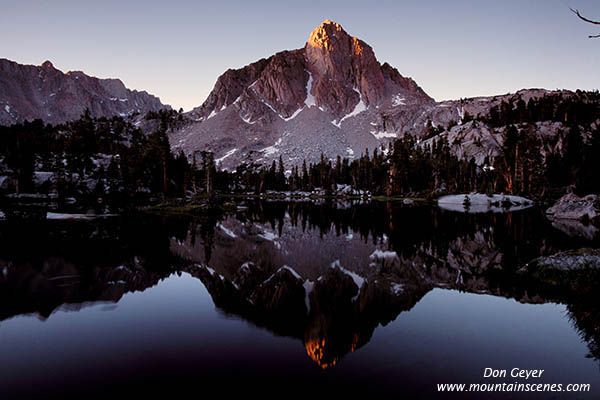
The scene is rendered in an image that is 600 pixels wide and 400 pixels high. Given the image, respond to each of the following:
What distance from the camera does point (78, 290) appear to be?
44.9 ft

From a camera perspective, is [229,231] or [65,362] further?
[229,231]

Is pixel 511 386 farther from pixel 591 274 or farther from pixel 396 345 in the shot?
pixel 591 274

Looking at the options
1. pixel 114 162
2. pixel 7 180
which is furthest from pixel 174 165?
pixel 7 180

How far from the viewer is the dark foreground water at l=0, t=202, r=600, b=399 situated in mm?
7328

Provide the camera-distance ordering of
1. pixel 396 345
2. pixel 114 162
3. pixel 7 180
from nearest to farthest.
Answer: pixel 396 345
pixel 7 180
pixel 114 162

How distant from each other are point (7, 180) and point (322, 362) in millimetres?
94183

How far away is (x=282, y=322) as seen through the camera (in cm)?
1062

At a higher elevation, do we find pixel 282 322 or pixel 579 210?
pixel 579 210

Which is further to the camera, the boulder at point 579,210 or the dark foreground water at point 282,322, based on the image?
the boulder at point 579,210

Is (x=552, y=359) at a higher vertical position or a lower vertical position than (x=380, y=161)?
lower

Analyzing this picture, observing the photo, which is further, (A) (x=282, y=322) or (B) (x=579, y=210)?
(B) (x=579, y=210)

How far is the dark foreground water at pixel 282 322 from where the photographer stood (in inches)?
289

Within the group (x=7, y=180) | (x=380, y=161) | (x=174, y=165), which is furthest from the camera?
(x=380, y=161)

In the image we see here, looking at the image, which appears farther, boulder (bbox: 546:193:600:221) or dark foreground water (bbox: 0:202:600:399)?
boulder (bbox: 546:193:600:221)
